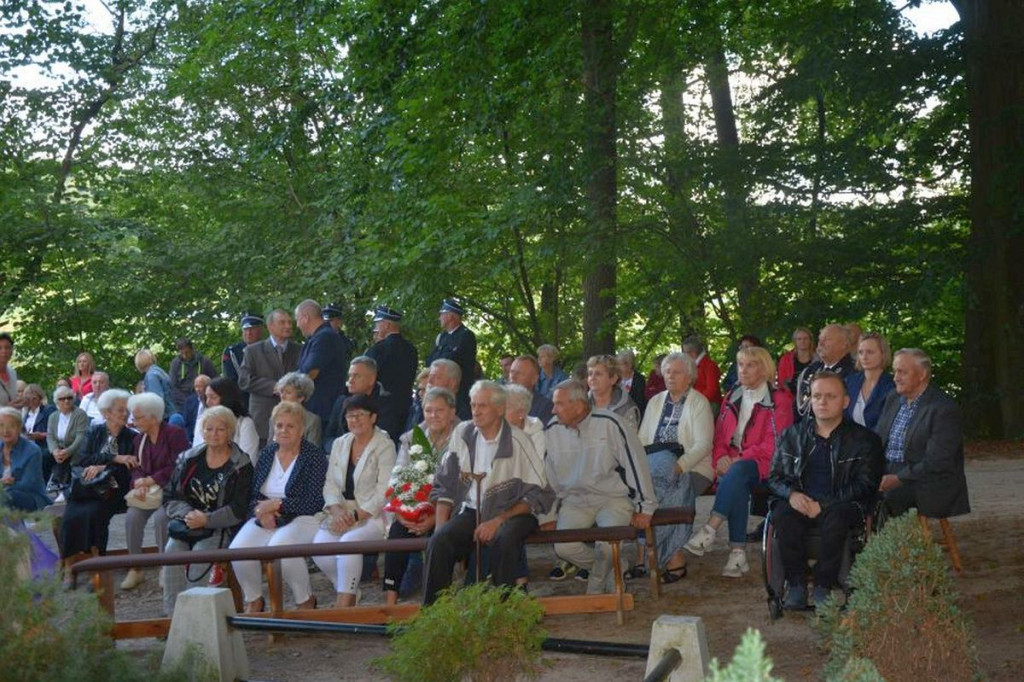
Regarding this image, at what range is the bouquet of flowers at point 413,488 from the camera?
776 centimetres

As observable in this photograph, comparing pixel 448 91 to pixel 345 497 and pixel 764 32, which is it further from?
pixel 345 497

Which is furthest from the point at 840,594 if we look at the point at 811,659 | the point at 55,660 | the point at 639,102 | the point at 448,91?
the point at 639,102

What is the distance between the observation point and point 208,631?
525 cm

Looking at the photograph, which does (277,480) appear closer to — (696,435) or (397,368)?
(397,368)

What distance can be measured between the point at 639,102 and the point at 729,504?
1212 cm

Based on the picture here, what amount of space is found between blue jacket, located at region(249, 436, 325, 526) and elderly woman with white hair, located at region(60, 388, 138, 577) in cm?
126

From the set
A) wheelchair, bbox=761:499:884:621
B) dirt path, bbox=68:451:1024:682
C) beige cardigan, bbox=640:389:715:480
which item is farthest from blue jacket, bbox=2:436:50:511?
wheelchair, bbox=761:499:884:621

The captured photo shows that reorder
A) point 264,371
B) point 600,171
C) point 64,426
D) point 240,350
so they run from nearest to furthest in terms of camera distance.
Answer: point 264,371
point 240,350
point 64,426
point 600,171

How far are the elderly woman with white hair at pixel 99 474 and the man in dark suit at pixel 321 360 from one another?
1.66m

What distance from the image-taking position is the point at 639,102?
19359 millimetres

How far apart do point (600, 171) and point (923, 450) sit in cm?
844

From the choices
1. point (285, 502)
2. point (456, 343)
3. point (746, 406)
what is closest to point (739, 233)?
point (456, 343)

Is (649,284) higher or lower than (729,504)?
higher

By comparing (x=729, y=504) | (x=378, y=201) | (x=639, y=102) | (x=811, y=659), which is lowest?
(x=811, y=659)
